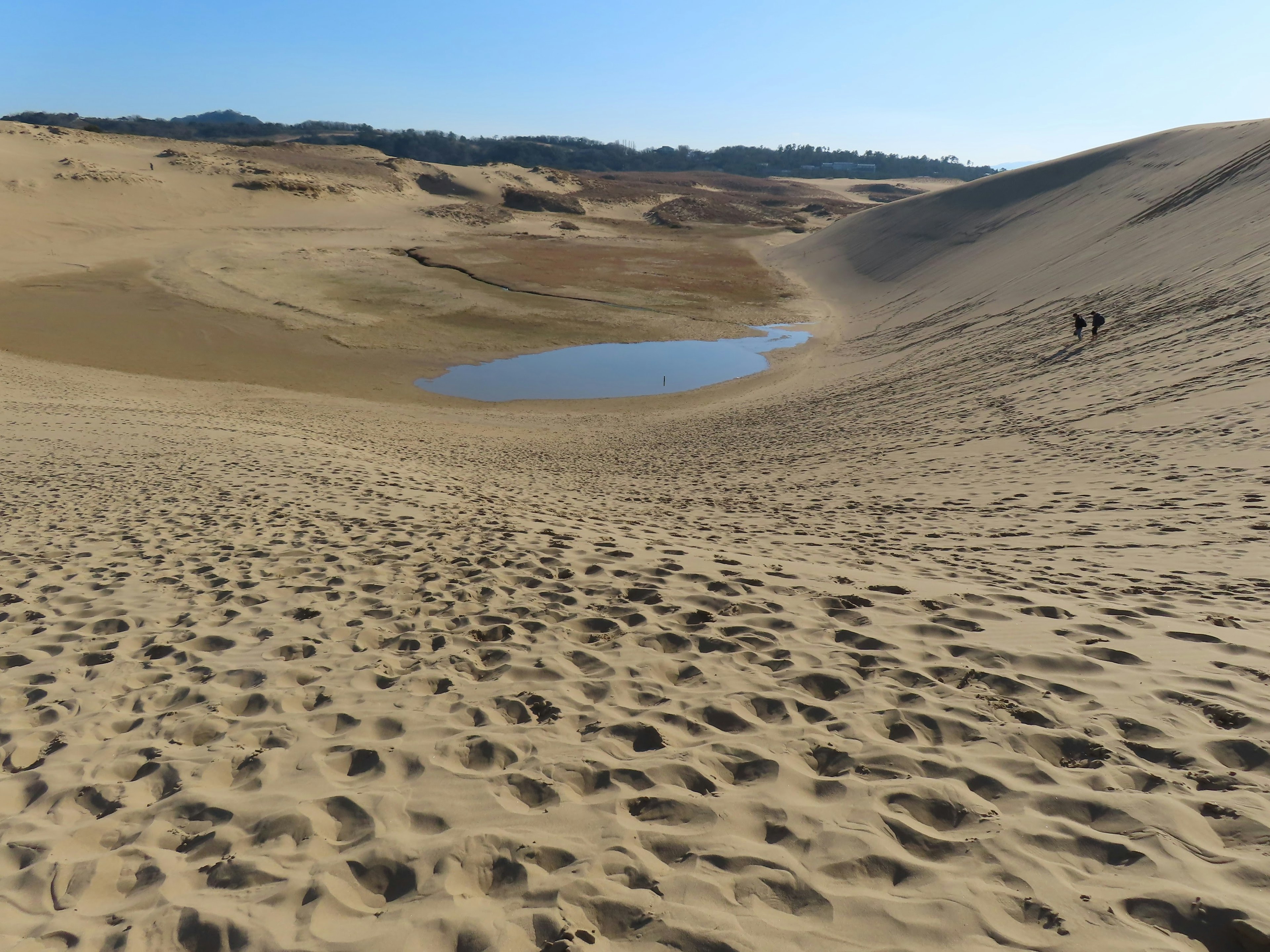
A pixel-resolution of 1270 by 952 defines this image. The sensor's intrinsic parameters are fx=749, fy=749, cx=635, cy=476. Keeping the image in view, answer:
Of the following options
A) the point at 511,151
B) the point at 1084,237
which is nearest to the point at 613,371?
the point at 1084,237

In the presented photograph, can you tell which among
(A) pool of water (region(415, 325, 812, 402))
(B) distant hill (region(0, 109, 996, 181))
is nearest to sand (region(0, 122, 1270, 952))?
(A) pool of water (region(415, 325, 812, 402))

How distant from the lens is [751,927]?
8.41 ft

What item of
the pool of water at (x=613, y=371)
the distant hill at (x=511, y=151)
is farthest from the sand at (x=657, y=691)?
the distant hill at (x=511, y=151)

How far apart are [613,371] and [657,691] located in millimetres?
21958

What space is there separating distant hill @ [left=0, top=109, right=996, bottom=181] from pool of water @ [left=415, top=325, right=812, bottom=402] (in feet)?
226

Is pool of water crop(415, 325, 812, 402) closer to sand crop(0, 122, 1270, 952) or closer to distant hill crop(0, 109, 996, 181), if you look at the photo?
sand crop(0, 122, 1270, 952)

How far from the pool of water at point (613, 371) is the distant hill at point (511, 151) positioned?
6899 cm

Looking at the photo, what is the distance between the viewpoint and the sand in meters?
2.70

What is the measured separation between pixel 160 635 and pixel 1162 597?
7.07 m

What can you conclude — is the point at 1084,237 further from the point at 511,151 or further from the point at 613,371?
the point at 511,151

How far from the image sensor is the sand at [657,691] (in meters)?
2.70

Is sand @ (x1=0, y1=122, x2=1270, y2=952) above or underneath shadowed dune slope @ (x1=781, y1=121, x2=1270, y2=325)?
underneath

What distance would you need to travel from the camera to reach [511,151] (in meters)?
130

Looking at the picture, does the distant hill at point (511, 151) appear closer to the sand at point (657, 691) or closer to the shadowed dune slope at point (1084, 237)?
the shadowed dune slope at point (1084, 237)
